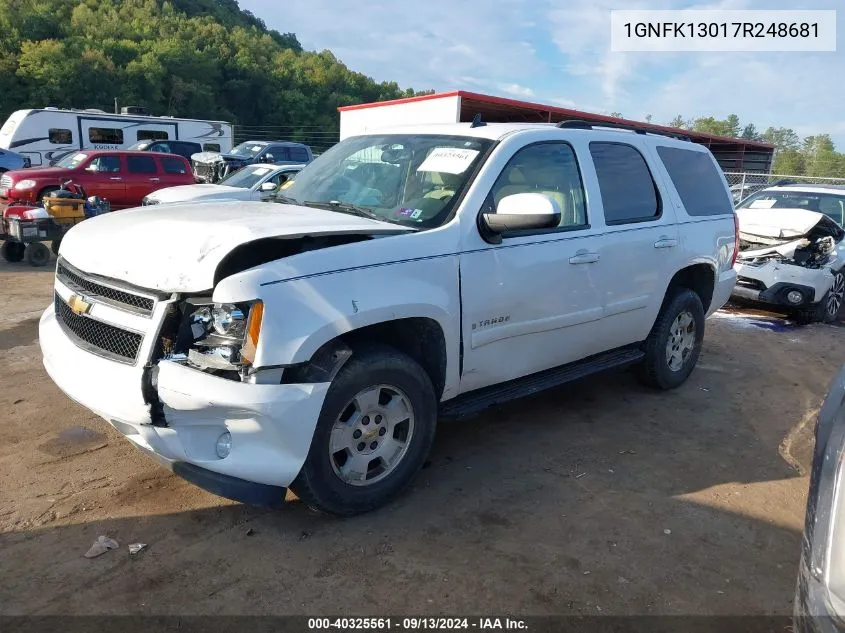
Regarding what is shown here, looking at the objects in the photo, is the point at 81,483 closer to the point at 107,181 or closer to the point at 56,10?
the point at 107,181

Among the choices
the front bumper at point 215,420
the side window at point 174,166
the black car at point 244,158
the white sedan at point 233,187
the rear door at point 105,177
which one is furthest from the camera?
the black car at point 244,158

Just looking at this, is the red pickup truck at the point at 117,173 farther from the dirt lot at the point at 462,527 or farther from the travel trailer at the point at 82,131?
the dirt lot at the point at 462,527

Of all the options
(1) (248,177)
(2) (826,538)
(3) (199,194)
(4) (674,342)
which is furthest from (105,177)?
(2) (826,538)

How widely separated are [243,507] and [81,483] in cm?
90

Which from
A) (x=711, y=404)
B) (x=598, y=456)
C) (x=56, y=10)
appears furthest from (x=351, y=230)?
(x=56, y=10)

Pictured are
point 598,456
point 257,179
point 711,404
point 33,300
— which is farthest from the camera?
point 257,179

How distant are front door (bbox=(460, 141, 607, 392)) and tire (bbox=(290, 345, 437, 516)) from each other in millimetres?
417

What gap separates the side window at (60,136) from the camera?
2142 centimetres

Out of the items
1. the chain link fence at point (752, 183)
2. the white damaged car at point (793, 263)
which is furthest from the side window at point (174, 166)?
the chain link fence at point (752, 183)

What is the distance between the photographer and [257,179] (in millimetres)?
12398

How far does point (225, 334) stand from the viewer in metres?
2.69

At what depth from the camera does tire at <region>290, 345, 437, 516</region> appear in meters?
2.93

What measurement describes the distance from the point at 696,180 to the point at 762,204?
514 centimetres

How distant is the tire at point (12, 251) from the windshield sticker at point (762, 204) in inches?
432
